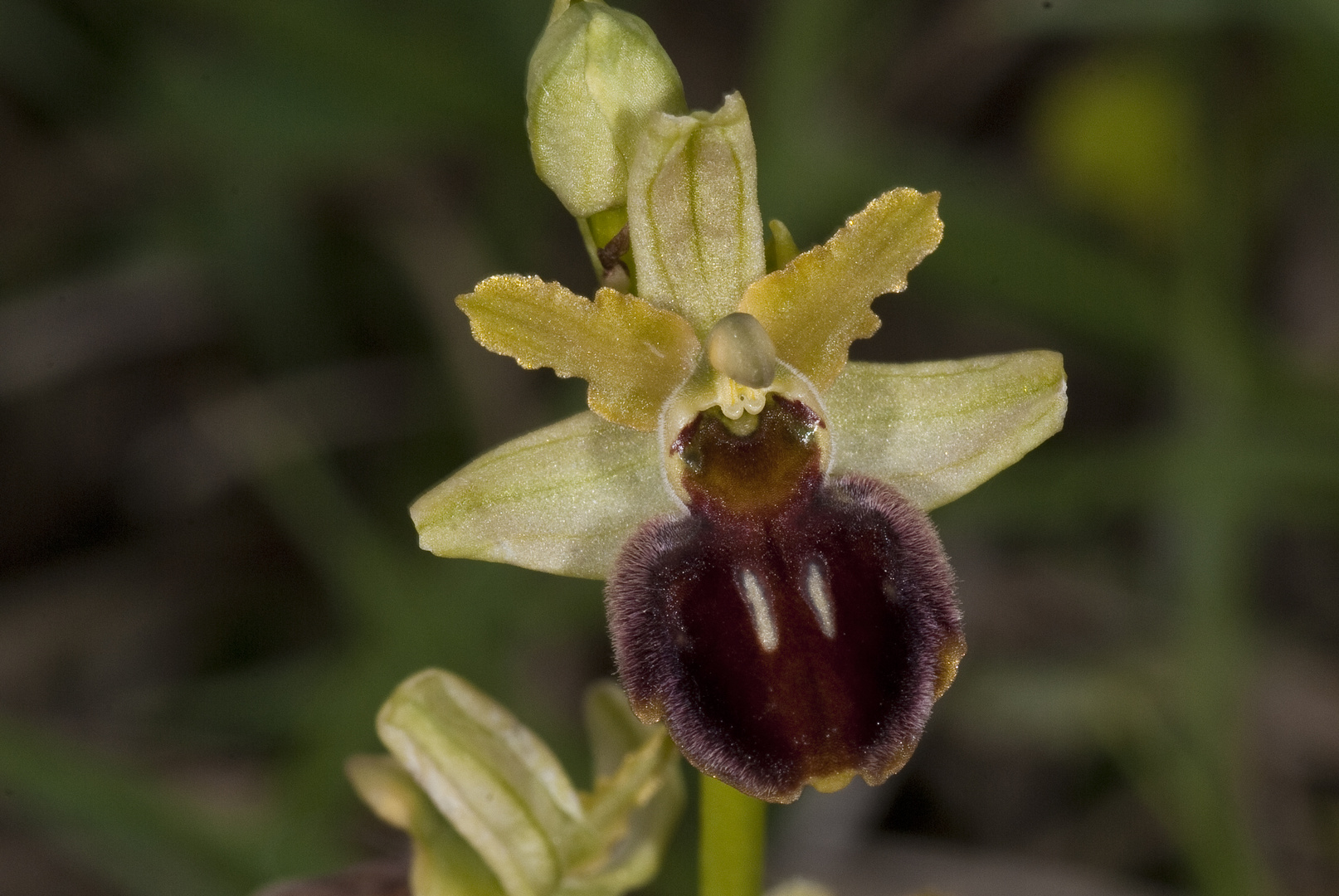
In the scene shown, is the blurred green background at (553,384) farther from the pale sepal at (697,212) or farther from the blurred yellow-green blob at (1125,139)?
the pale sepal at (697,212)

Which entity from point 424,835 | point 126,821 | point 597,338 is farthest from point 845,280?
point 126,821

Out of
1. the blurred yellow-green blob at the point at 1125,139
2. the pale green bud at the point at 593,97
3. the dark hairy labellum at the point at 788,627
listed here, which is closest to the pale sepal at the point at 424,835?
the dark hairy labellum at the point at 788,627

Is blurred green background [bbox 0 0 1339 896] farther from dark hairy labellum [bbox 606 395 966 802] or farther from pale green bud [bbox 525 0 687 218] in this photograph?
pale green bud [bbox 525 0 687 218]

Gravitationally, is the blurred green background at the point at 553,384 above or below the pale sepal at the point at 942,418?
below

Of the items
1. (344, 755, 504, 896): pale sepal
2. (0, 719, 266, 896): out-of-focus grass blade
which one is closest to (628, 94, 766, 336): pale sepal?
(344, 755, 504, 896): pale sepal

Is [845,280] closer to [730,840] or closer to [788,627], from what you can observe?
[788,627]

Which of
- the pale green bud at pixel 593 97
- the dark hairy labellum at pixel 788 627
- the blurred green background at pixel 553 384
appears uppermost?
the pale green bud at pixel 593 97
